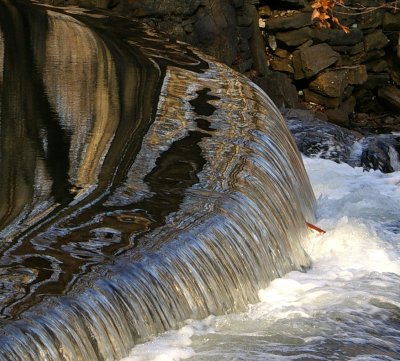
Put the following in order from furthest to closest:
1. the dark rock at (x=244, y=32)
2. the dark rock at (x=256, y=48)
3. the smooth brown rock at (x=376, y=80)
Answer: the smooth brown rock at (x=376, y=80) → the dark rock at (x=256, y=48) → the dark rock at (x=244, y=32)

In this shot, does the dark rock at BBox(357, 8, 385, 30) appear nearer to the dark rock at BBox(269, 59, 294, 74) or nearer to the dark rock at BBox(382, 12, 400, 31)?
the dark rock at BBox(382, 12, 400, 31)

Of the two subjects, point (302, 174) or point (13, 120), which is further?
point (302, 174)

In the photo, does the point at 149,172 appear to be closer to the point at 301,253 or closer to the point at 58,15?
the point at 301,253

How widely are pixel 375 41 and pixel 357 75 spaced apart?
98cm

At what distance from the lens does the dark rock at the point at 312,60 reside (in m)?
15.2

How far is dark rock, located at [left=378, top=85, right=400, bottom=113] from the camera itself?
54.1 feet

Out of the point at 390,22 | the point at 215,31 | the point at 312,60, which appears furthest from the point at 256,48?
the point at 390,22

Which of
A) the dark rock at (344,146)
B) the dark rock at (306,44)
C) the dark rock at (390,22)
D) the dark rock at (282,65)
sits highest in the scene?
the dark rock at (390,22)

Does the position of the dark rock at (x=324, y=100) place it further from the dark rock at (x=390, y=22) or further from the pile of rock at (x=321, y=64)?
the dark rock at (x=390, y=22)

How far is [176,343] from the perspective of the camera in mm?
4062

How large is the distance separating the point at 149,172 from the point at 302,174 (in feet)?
5.90

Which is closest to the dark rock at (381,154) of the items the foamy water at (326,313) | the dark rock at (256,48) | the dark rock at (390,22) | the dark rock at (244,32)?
the foamy water at (326,313)

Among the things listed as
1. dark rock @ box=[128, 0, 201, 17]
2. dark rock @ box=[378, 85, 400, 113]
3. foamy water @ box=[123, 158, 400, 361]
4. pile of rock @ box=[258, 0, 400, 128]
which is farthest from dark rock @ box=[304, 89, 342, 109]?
foamy water @ box=[123, 158, 400, 361]

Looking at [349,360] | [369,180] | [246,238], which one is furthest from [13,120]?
[369,180]
